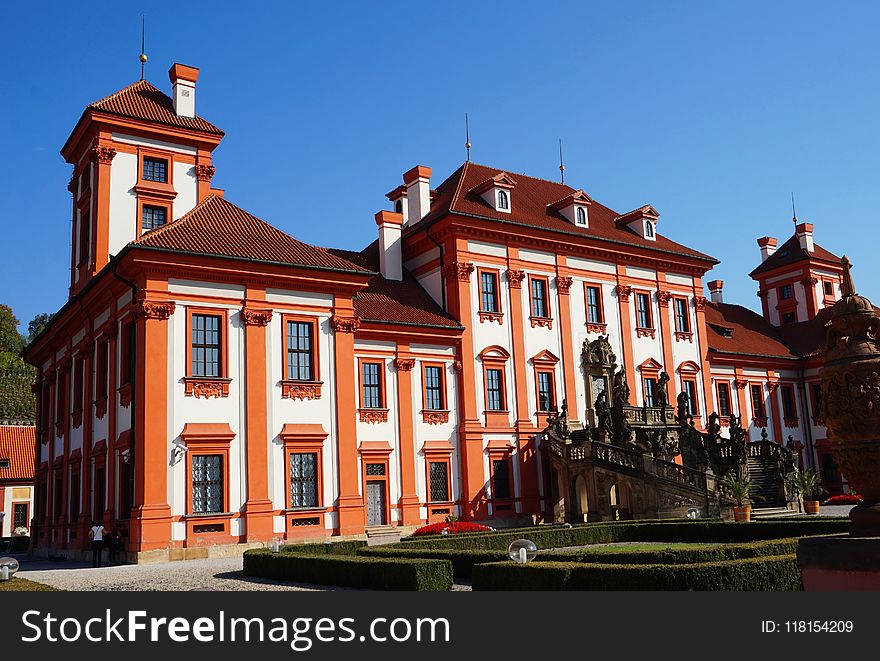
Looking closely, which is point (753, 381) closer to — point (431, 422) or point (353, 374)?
point (431, 422)

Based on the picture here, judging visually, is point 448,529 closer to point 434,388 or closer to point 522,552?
point 434,388

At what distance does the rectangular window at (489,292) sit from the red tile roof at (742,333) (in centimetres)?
1562

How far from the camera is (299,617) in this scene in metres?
7.95

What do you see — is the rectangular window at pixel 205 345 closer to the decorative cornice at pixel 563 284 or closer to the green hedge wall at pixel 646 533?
the green hedge wall at pixel 646 533

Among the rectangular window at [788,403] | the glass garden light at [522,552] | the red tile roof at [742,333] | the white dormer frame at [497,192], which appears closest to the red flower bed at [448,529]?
the glass garden light at [522,552]

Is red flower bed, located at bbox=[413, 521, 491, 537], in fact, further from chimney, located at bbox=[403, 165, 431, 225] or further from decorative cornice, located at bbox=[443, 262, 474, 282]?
chimney, located at bbox=[403, 165, 431, 225]

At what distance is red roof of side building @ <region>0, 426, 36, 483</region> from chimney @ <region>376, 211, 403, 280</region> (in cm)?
3210

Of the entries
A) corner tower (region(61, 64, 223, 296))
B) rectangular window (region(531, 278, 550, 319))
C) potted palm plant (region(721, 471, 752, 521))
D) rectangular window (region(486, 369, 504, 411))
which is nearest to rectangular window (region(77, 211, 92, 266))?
corner tower (region(61, 64, 223, 296))

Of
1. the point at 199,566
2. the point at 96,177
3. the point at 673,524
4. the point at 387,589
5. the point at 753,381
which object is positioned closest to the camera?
the point at 387,589

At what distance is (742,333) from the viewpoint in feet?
168

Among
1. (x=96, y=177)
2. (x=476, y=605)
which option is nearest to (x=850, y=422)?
(x=476, y=605)

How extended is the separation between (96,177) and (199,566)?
17.8 m

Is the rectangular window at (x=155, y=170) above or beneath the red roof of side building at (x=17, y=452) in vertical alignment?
above

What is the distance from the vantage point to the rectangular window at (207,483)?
2567 cm
